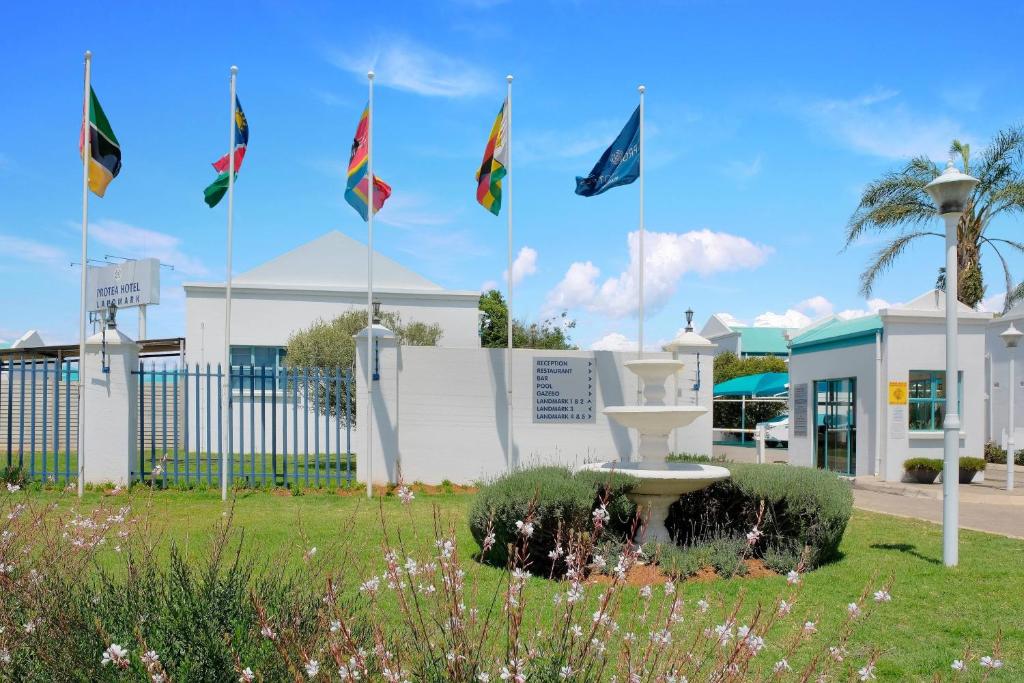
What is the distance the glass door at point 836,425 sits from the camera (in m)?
19.8

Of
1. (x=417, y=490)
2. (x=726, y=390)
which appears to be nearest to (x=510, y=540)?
(x=417, y=490)

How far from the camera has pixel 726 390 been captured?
2853 centimetres

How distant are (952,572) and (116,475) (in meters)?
→ 12.2

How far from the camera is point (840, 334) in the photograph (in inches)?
798

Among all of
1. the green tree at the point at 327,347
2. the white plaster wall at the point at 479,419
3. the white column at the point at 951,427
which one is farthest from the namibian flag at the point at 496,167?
the white column at the point at 951,427

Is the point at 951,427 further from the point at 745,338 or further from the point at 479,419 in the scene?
the point at 745,338

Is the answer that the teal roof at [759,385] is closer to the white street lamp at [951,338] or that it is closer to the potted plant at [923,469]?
the potted plant at [923,469]

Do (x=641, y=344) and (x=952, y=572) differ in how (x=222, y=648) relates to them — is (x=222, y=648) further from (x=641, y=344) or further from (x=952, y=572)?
(x=641, y=344)

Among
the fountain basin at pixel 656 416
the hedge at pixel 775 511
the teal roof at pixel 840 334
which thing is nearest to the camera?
the hedge at pixel 775 511

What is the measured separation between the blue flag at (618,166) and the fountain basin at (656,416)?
22.7 feet

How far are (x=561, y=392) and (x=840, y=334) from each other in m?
7.90

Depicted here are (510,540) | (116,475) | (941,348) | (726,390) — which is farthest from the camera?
(726,390)

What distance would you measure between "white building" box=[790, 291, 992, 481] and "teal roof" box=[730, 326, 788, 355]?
3799 centimetres

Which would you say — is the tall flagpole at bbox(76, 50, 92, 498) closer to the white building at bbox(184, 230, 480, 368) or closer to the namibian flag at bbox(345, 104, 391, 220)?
the namibian flag at bbox(345, 104, 391, 220)
